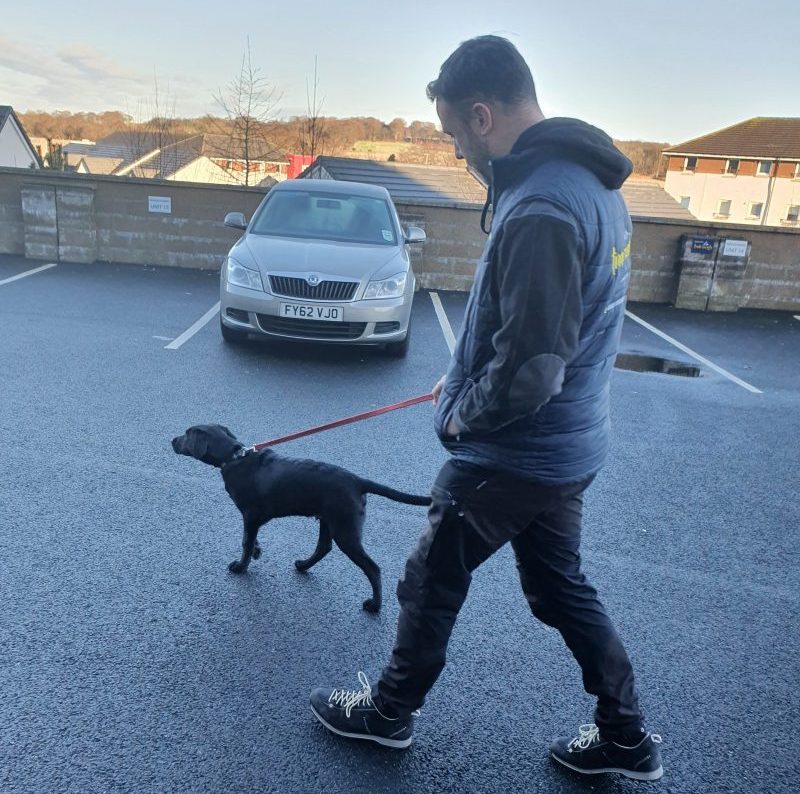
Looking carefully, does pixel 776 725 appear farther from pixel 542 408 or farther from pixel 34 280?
pixel 34 280

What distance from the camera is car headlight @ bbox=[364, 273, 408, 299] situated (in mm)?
7500

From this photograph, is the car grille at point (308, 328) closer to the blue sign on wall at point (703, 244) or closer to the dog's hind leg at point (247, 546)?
the dog's hind leg at point (247, 546)

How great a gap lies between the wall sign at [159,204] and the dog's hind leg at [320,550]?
11.1m

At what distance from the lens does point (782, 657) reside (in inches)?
Result: 126

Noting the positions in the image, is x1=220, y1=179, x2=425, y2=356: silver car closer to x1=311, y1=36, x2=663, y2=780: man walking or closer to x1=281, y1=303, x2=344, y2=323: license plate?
x1=281, y1=303, x2=344, y2=323: license plate

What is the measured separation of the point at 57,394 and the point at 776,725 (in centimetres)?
539

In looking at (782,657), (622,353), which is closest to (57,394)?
(782,657)

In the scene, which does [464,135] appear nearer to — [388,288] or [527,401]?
[527,401]

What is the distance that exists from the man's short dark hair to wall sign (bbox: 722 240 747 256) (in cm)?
1210

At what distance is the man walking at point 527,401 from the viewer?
184 centimetres

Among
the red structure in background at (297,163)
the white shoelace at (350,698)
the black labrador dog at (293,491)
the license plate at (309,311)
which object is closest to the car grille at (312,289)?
the license plate at (309,311)

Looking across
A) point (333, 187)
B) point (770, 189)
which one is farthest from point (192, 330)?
point (770, 189)

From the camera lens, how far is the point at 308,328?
293 inches

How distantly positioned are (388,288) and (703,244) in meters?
7.65
